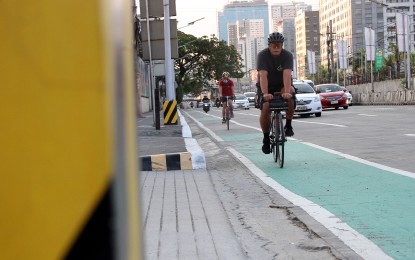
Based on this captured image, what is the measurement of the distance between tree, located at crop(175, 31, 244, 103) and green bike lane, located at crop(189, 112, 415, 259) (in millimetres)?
83933

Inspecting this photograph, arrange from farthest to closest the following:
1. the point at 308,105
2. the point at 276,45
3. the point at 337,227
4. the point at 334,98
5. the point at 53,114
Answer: the point at 334,98 < the point at 308,105 < the point at 276,45 < the point at 337,227 < the point at 53,114

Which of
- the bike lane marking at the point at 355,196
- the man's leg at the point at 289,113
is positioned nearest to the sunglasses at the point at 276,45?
the man's leg at the point at 289,113

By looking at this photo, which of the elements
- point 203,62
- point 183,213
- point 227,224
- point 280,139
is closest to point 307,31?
point 203,62

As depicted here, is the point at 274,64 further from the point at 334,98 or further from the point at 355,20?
the point at 355,20

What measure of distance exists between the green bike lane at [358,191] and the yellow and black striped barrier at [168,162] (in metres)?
1.05

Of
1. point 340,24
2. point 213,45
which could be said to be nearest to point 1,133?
point 213,45

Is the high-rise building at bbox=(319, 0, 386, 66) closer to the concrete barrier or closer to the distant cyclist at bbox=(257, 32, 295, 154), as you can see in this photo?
the concrete barrier

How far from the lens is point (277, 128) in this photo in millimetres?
9297

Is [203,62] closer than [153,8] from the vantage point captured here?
No

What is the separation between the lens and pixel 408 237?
456cm

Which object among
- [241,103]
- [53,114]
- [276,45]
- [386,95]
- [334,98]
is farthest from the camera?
[241,103]

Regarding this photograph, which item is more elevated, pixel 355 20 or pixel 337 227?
pixel 355 20

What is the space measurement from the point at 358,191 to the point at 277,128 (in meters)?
2.69

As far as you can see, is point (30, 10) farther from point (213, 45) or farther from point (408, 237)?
point (213, 45)
